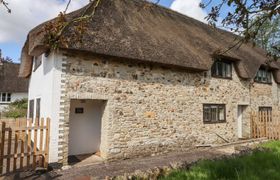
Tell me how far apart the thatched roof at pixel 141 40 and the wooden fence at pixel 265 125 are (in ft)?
9.84

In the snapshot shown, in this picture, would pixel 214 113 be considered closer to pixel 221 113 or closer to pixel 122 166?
pixel 221 113

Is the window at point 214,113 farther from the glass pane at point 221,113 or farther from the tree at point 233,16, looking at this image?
the tree at point 233,16

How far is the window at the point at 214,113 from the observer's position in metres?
12.4

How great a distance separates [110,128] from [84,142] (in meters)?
1.79

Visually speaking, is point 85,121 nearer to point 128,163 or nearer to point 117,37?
point 128,163

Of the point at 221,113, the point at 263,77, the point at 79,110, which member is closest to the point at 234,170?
the point at 79,110

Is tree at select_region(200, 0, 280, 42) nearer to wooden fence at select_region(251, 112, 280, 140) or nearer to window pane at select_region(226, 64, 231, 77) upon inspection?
window pane at select_region(226, 64, 231, 77)

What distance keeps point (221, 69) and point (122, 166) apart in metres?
8.92

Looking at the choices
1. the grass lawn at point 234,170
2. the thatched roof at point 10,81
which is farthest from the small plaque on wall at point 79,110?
the thatched roof at point 10,81

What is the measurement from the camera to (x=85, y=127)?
9945mm

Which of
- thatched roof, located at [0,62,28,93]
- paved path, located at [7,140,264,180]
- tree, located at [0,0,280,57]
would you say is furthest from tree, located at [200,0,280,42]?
thatched roof, located at [0,62,28,93]

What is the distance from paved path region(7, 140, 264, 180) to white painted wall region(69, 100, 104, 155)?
5.91 ft

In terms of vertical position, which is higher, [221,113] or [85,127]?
[221,113]

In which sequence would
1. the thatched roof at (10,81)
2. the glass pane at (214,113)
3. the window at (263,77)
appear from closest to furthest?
1. the glass pane at (214,113)
2. the window at (263,77)
3. the thatched roof at (10,81)
